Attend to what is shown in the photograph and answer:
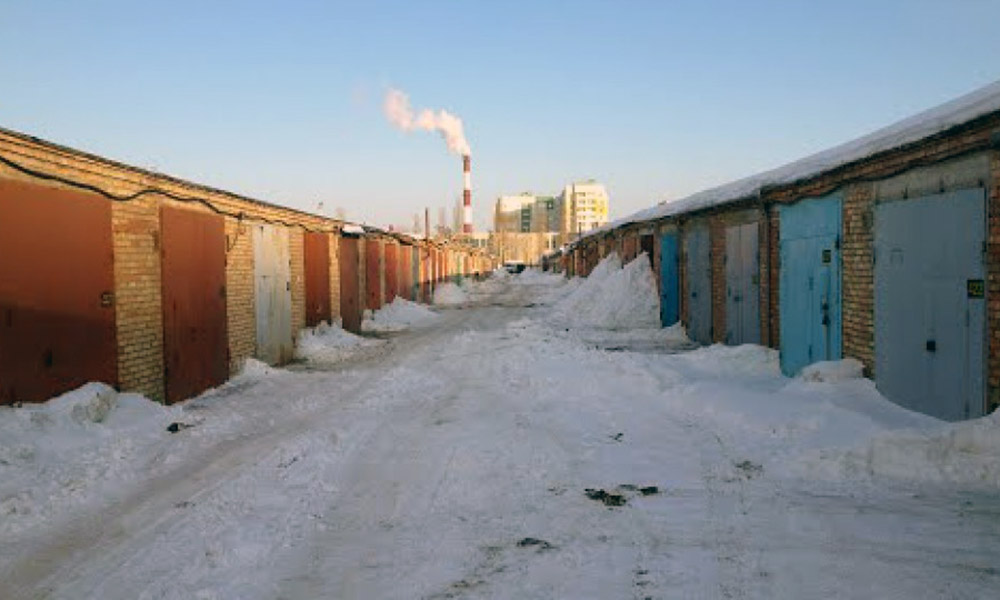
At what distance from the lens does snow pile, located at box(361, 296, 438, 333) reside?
21359mm

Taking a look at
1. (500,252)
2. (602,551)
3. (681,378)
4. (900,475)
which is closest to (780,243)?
(681,378)

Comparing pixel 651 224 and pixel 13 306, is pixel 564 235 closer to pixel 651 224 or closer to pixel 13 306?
pixel 651 224

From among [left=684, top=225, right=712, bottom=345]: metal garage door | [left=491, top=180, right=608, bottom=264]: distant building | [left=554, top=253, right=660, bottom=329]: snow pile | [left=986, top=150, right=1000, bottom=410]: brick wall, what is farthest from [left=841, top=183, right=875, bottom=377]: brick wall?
[left=491, top=180, right=608, bottom=264]: distant building

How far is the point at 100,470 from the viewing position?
20.9 feet

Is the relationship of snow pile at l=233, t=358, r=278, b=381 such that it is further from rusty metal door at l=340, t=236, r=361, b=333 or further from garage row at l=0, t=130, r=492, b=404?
rusty metal door at l=340, t=236, r=361, b=333

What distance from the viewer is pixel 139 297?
9148mm

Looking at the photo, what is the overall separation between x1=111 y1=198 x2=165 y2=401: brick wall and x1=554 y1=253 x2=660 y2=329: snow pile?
499 inches

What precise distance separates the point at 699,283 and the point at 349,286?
9.25 m

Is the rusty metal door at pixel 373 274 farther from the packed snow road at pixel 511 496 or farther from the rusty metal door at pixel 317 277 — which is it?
the packed snow road at pixel 511 496

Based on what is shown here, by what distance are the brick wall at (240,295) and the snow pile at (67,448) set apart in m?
3.66

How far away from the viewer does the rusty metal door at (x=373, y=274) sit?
22.0 meters

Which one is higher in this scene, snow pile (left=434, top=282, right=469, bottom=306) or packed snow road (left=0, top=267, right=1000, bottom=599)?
snow pile (left=434, top=282, right=469, bottom=306)

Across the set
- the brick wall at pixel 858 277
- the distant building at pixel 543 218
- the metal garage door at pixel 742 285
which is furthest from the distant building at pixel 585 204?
the brick wall at pixel 858 277

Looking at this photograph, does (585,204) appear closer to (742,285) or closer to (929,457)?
(742,285)
